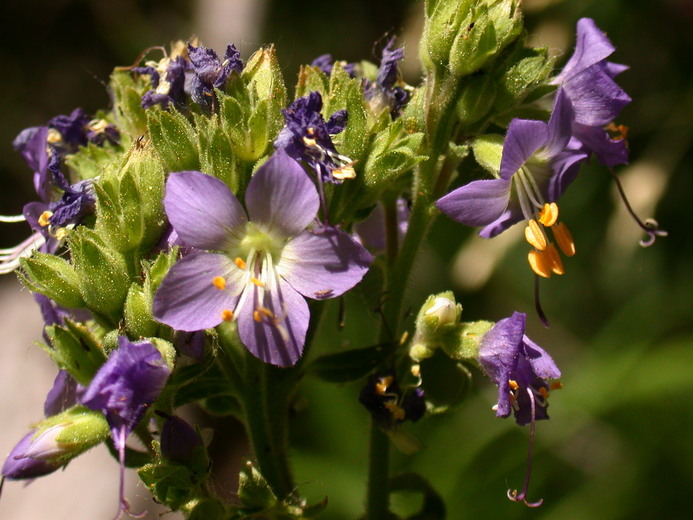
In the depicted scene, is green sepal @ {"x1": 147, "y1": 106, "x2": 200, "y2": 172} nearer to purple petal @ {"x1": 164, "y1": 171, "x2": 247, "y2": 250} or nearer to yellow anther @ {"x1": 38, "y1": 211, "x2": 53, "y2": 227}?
purple petal @ {"x1": 164, "y1": 171, "x2": 247, "y2": 250}

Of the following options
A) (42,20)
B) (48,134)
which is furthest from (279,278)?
(42,20)

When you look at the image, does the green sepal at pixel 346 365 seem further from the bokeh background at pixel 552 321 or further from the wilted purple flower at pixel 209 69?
the wilted purple flower at pixel 209 69


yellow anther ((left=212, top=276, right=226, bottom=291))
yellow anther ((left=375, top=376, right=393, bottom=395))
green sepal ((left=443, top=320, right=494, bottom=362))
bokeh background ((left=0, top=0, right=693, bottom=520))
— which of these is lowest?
bokeh background ((left=0, top=0, right=693, bottom=520))

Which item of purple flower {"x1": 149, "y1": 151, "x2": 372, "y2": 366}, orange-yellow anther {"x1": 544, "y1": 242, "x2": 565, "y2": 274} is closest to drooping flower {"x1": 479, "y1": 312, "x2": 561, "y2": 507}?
orange-yellow anther {"x1": 544, "y1": 242, "x2": 565, "y2": 274}

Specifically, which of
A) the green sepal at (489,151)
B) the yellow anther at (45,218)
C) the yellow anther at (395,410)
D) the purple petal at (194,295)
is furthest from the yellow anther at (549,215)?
the yellow anther at (45,218)

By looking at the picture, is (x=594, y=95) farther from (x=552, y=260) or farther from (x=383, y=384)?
(x=383, y=384)

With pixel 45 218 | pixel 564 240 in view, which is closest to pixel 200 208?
pixel 45 218
